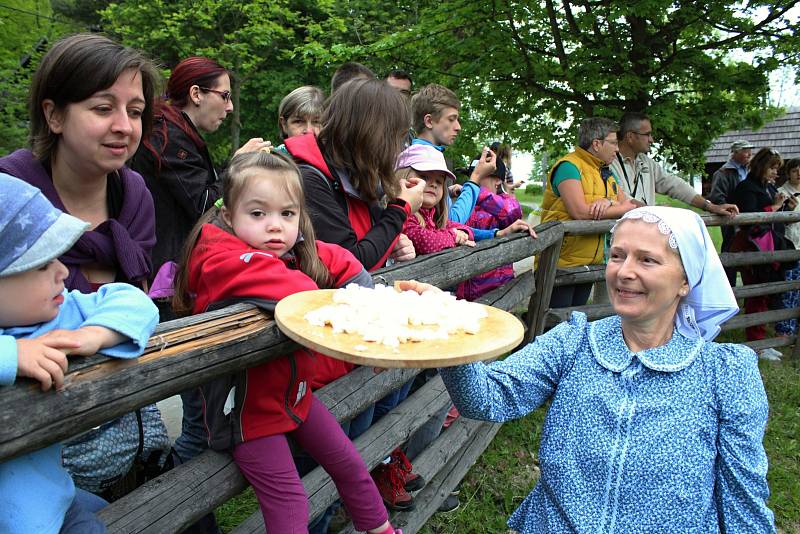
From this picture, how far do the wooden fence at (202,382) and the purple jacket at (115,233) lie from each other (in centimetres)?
58

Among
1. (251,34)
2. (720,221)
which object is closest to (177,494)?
(720,221)

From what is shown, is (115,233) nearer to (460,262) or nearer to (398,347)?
(398,347)

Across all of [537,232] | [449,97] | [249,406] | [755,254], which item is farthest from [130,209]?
[755,254]

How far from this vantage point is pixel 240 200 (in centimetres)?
208

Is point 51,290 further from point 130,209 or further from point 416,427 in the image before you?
point 416,427

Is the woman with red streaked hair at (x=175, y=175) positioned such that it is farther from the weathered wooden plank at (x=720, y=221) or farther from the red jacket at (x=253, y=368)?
the weathered wooden plank at (x=720, y=221)

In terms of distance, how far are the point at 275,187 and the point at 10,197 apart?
88 centimetres

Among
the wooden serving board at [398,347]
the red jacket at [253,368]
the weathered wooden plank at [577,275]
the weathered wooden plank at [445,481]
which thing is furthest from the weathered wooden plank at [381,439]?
the weathered wooden plank at [577,275]

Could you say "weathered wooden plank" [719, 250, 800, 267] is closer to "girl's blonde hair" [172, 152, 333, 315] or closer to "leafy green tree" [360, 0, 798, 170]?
"leafy green tree" [360, 0, 798, 170]

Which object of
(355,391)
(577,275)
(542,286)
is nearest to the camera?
(355,391)

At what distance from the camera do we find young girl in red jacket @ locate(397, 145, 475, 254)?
11.1ft

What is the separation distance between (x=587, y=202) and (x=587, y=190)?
11 cm

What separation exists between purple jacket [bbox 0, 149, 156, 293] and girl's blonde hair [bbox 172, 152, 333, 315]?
23 centimetres

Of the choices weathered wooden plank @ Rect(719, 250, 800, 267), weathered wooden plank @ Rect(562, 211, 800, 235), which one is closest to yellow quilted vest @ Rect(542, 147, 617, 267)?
weathered wooden plank @ Rect(562, 211, 800, 235)
